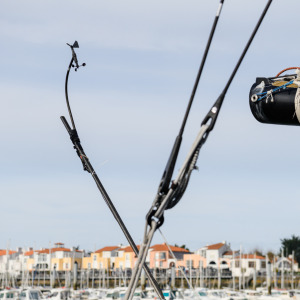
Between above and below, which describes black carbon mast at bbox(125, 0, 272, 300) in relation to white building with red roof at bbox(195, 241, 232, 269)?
below

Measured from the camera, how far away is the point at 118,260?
125 m

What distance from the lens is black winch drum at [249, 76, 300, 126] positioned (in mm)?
3369

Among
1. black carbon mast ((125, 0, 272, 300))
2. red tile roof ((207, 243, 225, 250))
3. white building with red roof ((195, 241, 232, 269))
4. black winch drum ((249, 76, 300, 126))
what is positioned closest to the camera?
black carbon mast ((125, 0, 272, 300))

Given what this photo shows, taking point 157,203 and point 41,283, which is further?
point 41,283

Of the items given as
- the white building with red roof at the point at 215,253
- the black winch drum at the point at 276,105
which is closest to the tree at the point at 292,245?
the white building with red roof at the point at 215,253

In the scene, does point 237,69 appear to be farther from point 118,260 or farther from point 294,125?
point 118,260

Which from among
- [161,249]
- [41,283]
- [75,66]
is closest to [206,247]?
[161,249]

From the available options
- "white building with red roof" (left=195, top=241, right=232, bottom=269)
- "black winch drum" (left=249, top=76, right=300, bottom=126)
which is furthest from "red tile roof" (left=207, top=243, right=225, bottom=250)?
"black winch drum" (left=249, top=76, right=300, bottom=126)

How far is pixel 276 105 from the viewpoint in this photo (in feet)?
11.2

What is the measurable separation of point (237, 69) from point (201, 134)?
33 cm

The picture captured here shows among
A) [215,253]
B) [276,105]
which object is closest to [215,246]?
[215,253]

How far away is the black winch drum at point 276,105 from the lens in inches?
133

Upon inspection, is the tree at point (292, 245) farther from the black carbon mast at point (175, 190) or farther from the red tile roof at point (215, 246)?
the black carbon mast at point (175, 190)

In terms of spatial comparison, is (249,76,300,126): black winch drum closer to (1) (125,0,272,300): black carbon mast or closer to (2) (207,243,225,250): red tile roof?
(1) (125,0,272,300): black carbon mast
